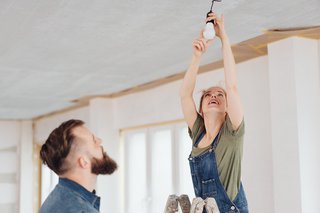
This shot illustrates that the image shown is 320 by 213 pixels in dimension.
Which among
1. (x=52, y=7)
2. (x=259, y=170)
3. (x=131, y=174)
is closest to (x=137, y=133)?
(x=131, y=174)

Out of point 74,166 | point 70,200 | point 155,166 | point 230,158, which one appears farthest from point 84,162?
point 155,166

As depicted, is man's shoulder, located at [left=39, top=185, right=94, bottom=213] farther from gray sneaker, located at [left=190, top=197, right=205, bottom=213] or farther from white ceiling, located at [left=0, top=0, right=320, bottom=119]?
white ceiling, located at [left=0, top=0, right=320, bottom=119]

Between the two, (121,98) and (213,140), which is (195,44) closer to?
(213,140)

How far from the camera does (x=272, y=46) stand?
4.35 metres

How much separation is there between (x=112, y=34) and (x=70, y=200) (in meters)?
2.20

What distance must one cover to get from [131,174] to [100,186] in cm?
53

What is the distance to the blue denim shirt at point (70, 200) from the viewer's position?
1879 millimetres

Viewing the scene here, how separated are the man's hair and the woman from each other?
0.59m

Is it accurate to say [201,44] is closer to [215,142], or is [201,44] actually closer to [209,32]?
[209,32]

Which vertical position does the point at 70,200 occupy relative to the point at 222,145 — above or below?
below

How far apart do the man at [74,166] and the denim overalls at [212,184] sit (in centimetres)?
42

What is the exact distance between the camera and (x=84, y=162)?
6.38ft

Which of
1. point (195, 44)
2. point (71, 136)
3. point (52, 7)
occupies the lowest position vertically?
point (71, 136)

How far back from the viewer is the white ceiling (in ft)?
10.5
